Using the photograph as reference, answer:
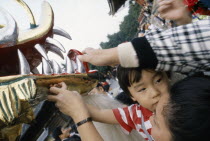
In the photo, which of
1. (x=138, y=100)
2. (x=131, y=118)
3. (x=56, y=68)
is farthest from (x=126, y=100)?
(x=56, y=68)

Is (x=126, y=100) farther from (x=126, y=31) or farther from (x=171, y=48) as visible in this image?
(x=126, y=31)

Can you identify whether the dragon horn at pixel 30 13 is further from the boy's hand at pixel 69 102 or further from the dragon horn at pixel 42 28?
the boy's hand at pixel 69 102

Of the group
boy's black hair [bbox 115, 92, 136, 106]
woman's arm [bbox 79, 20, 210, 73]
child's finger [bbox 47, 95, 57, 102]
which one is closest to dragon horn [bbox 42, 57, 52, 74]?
child's finger [bbox 47, 95, 57, 102]

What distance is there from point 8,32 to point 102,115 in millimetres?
714

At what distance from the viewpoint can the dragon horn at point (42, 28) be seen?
897mm

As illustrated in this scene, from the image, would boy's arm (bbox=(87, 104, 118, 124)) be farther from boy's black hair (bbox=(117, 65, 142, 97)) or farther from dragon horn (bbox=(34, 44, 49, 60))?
dragon horn (bbox=(34, 44, 49, 60))

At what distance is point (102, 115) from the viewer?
1165 millimetres

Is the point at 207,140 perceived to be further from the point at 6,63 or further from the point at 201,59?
the point at 6,63

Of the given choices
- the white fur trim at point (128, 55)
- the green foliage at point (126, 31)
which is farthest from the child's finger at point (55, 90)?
the green foliage at point (126, 31)

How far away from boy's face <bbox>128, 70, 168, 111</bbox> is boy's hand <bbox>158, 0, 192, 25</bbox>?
36 centimetres

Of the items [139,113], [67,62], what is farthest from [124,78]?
[67,62]

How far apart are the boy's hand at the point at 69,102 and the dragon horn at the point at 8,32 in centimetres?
29

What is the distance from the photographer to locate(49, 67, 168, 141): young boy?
1127mm

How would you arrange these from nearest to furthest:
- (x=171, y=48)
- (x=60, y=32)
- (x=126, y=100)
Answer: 1. (x=171, y=48)
2. (x=60, y=32)
3. (x=126, y=100)
